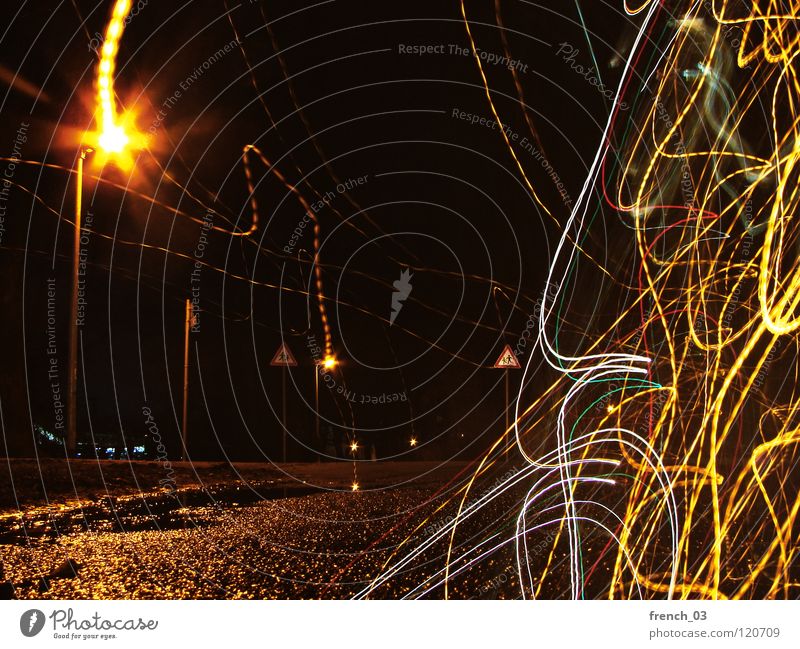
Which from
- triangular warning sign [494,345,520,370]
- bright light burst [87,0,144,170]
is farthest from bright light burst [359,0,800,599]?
bright light burst [87,0,144,170]

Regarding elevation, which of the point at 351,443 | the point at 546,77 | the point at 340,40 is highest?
the point at 340,40

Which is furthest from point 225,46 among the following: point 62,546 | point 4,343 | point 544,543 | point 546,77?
point 4,343

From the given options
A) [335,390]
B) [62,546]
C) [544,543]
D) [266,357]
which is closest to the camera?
[62,546]

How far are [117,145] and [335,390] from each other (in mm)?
17295

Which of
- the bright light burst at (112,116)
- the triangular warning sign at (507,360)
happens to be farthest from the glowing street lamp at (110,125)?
the triangular warning sign at (507,360)

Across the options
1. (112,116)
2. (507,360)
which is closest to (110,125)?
(112,116)

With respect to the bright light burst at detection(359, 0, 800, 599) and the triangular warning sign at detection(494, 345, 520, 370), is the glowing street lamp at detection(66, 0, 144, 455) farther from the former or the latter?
the triangular warning sign at detection(494, 345, 520, 370)

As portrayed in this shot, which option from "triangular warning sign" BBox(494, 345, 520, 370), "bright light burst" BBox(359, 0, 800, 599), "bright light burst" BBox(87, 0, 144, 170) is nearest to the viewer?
"bright light burst" BBox(359, 0, 800, 599)

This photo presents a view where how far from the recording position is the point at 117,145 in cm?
820

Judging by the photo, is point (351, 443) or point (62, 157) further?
point (351, 443)

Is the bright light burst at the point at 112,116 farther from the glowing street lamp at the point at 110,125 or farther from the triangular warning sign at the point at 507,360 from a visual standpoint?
the triangular warning sign at the point at 507,360

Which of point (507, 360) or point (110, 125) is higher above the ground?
point (110, 125)

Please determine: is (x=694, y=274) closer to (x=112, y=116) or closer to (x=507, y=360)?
(x=507, y=360)

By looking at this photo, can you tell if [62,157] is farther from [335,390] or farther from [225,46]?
[335,390]
